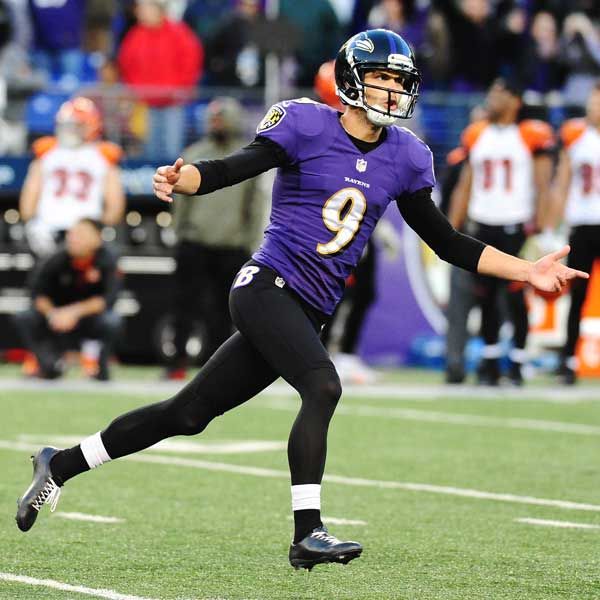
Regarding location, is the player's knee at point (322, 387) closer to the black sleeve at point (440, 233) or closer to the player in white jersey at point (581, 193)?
the black sleeve at point (440, 233)

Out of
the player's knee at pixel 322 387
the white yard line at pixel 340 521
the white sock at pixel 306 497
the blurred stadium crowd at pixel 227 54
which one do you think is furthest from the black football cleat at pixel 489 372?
the white sock at pixel 306 497

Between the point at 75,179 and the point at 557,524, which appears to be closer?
the point at 557,524

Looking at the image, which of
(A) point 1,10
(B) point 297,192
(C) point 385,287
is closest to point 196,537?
(B) point 297,192

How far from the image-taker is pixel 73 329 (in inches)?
501

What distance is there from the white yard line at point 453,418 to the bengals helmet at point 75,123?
9.50 ft

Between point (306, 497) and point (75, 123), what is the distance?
8112 millimetres

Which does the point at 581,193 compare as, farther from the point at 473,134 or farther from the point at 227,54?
the point at 227,54

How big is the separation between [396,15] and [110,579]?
38.5 feet

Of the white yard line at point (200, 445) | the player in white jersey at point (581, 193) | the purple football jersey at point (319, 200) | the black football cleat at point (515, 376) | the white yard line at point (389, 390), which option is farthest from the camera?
the player in white jersey at point (581, 193)

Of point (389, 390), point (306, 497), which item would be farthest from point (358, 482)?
point (389, 390)

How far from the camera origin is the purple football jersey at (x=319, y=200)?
5.46m

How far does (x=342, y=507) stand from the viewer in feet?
22.2

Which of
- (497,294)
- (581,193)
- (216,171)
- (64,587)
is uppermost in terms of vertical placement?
(216,171)

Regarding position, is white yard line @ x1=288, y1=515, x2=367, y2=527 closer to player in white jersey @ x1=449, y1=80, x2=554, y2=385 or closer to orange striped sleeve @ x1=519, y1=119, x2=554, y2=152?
player in white jersey @ x1=449, y1=80, x2=554, y2=385
